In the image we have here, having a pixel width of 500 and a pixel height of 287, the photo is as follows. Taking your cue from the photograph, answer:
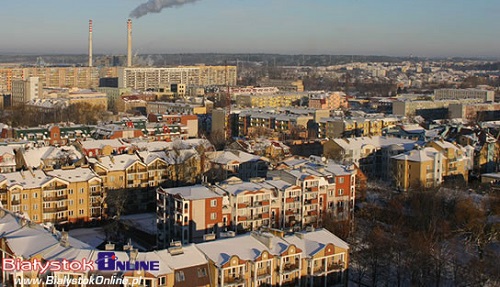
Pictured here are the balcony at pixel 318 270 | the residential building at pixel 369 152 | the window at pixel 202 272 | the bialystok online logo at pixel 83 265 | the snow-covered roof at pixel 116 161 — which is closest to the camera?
the bialystok online logo at pixel 83 265

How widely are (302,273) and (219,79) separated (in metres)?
33.0

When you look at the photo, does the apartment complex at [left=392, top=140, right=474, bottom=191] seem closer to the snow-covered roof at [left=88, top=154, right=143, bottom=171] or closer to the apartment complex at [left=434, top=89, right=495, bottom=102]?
the snow-covered roof at [left=88, top=154, right=143, bottom=171]

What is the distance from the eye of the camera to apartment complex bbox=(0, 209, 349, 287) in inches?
207

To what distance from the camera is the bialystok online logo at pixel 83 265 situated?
513 cm

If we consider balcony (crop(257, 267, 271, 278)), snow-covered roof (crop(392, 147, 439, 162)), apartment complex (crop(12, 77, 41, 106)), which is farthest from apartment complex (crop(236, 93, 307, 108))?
balcony (crop(257, 267, 271, 278))

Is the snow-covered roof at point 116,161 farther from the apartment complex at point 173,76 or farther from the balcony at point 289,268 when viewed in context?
the apartment complex at point 173,76

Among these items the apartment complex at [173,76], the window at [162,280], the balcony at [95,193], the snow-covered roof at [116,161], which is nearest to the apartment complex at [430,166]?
the snow-covered roof at [116,161]

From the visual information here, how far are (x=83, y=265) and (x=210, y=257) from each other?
107 centimetres

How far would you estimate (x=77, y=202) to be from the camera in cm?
934

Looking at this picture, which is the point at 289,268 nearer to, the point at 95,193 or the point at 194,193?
the point at 194,193

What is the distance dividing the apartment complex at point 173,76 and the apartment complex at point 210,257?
90.2ft

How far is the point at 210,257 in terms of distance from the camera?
5598mm

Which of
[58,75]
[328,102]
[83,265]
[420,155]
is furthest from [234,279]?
[58,75]

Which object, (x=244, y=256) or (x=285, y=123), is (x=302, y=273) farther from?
(x=285, y=123)
